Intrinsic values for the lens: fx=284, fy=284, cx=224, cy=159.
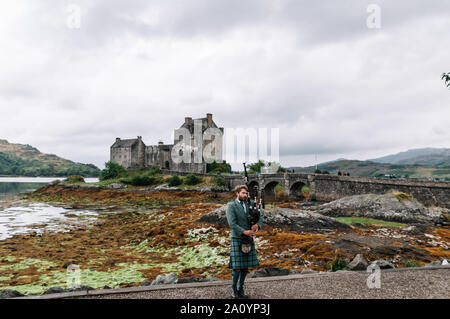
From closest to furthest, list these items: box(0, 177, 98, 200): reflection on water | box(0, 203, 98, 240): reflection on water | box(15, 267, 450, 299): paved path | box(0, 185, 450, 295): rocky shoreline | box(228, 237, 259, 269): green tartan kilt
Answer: box(228, 237, 259, 269): green tartan kilt, box(15, 267, 450, 299): paved path, box(0, 185, 450, 295): rocky shoreline, box(0, 203, 98, 240): reflection on water, box(0, 177, 98, 200): reflection on water

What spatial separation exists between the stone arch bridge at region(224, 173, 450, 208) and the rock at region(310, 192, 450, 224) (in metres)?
2.45

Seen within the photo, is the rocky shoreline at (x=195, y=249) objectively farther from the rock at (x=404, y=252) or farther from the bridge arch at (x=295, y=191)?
the bridge arch at (x=295, y=191)

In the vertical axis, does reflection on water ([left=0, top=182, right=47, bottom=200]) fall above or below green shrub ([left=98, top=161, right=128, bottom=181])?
below

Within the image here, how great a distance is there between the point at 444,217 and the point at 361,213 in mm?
6473

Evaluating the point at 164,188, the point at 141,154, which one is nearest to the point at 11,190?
the point at 141,154

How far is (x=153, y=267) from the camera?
39.7ft

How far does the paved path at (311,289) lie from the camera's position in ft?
20.1

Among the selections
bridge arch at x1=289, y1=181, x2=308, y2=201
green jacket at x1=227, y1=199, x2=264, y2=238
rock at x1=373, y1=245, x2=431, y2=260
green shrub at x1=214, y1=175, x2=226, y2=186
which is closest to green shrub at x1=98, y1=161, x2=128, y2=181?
green shrub at x1=214, y1=175, x2=226, y2=186

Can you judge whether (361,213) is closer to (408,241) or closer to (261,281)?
(408,241)

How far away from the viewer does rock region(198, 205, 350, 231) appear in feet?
61.8

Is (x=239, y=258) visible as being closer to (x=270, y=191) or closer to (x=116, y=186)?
(x=270, y=191)

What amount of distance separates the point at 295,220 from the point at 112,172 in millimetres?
61408

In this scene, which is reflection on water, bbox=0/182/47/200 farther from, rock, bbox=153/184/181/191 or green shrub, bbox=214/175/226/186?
green shrub, bbox=214/175/226/186

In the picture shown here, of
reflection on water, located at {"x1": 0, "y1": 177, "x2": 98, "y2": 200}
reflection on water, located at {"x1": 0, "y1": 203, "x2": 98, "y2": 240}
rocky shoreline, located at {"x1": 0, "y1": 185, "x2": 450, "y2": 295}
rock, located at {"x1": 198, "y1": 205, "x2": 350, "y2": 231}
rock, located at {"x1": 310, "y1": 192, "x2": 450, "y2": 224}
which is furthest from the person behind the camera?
reflection on water, located at {"x1": 0, "y1": 177, "x2": 98, "y2": 200}
